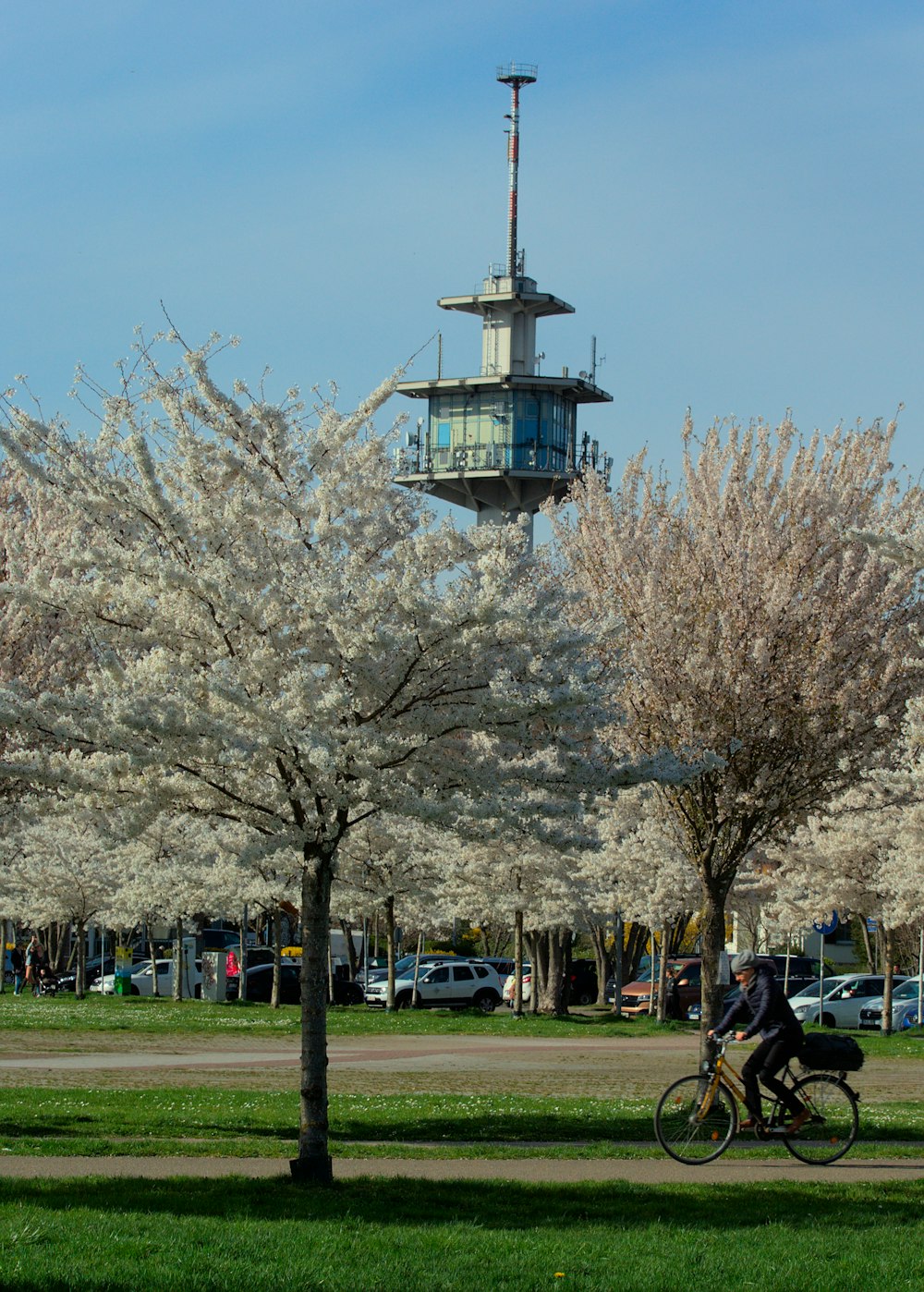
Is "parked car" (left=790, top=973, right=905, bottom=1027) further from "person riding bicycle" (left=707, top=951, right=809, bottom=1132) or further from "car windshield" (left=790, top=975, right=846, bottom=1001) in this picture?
"person riding bicycle" (left=707, top=951, right=809, bottom=1132)

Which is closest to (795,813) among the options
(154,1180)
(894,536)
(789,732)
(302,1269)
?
(789,732)

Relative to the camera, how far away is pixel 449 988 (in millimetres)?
42906

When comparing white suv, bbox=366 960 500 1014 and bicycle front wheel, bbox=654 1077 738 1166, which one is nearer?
bicycle front wheel, bbox=654 1077 738 1166

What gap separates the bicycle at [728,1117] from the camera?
11.7 meters

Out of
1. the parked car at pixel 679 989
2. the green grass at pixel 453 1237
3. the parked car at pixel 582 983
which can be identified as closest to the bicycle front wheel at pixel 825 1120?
the green grass at pixel 453 1237

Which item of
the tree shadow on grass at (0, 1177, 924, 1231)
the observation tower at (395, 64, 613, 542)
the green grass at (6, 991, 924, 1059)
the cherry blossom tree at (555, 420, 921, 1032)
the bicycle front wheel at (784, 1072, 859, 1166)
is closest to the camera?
the tree shadow on grass at (0, 1177, 924, 1231)

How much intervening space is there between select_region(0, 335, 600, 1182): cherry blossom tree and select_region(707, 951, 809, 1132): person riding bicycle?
7.59 ft

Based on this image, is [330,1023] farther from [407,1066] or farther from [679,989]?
[679,989]

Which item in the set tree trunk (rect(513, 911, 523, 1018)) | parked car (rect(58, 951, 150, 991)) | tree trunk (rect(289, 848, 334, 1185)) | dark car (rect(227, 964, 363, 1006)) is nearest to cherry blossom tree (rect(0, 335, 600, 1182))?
tree trunk (rect(289, 848, 334, 1185))

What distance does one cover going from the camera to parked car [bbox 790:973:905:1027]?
1490 inches

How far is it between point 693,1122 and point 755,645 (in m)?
4.85

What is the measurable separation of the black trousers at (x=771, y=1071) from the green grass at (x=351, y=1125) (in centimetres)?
114

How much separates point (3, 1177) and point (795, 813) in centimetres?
896

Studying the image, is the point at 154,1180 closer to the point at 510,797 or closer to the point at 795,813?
the point at 510,797
